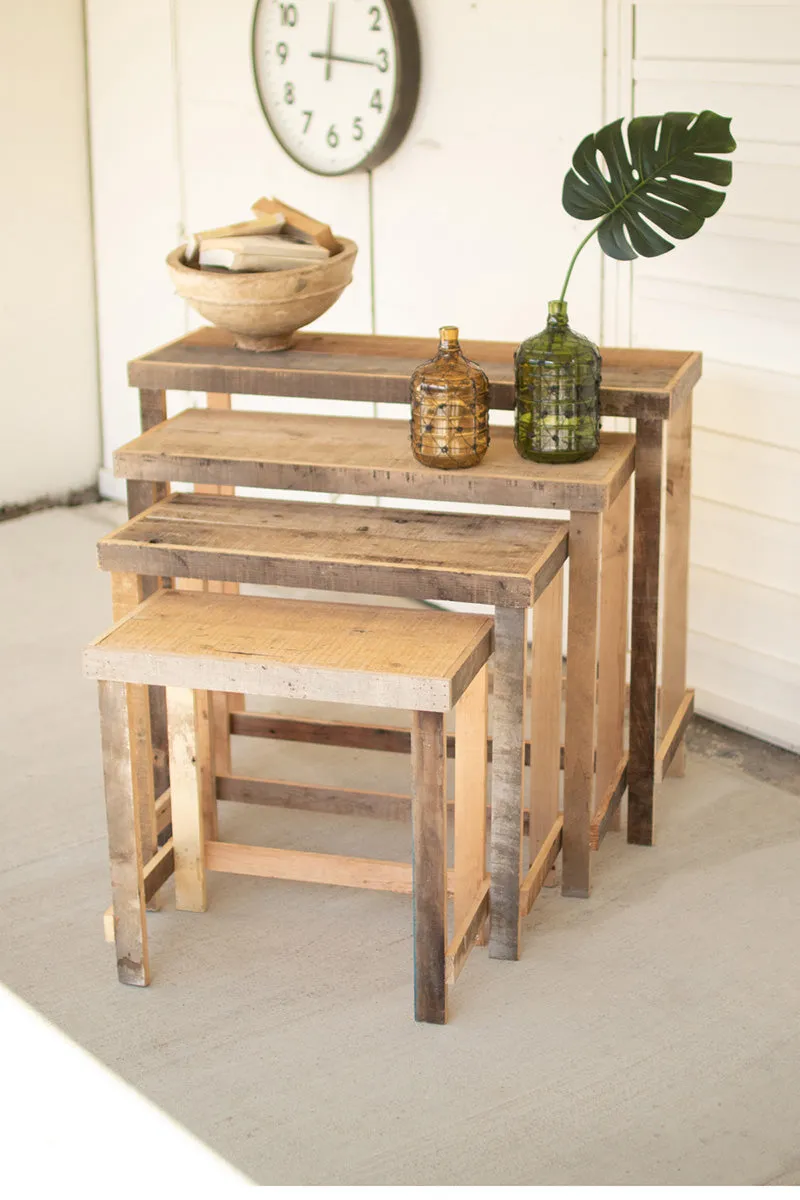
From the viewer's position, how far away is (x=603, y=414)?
9.48ft

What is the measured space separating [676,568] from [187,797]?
3.60 ft

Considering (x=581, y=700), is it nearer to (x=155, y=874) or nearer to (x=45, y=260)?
(x=155, y=874)

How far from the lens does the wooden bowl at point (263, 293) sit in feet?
9.76

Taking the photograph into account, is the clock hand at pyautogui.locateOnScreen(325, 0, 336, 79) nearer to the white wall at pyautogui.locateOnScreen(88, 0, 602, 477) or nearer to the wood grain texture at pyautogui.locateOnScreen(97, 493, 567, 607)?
the white wall at pyautogui.locateOnScreen(88, 0, 602, 477)

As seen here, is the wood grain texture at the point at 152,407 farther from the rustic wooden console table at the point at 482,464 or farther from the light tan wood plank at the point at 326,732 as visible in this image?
the light tan wood plank at the point at 326,732

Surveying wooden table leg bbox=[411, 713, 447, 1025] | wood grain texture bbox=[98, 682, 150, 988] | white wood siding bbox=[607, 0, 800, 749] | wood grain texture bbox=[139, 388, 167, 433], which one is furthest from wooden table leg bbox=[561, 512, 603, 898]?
wood grain texture bbox=[139, 388, 167, 433]

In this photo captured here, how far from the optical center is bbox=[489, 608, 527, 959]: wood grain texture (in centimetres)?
259

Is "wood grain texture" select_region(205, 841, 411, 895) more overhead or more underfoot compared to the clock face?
more underfoot

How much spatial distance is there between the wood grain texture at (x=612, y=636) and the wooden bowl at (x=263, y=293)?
680 millimetres

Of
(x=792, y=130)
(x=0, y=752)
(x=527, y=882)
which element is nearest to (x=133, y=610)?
(x=527, y=882)

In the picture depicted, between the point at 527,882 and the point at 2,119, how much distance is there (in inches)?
131

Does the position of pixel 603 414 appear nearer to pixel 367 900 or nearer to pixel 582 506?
pixel 582 506

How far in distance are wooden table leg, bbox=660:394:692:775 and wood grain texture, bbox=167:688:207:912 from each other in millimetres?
973

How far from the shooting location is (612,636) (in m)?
3.11
